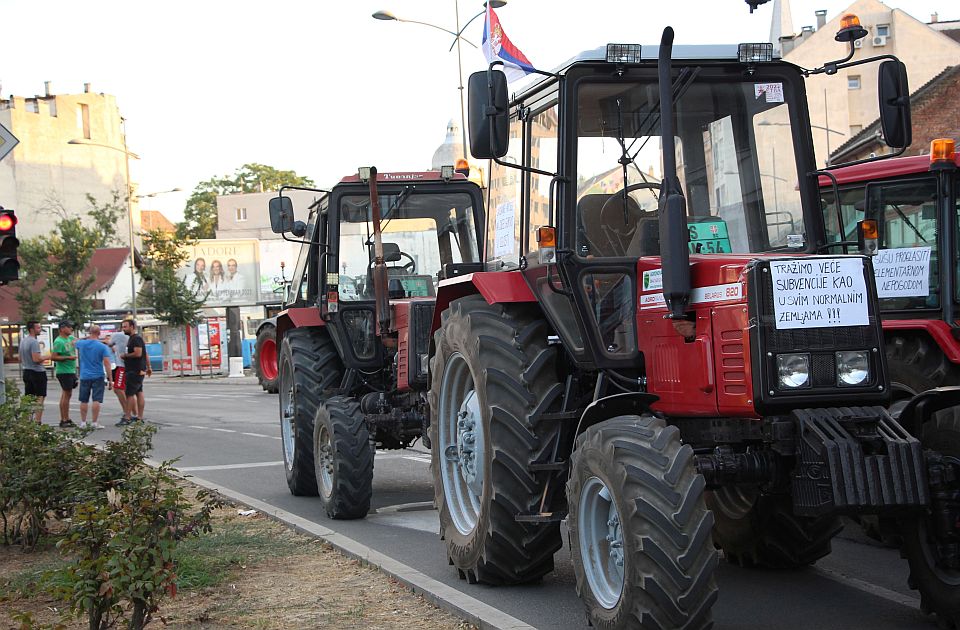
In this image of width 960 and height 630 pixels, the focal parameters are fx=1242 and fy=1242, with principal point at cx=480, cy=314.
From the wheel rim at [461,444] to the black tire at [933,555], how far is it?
2393mm

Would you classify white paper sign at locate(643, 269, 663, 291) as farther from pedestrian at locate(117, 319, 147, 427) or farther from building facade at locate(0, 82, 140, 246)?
building facade at locate(0, 82, 140, 246)

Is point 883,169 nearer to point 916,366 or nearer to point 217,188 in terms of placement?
point 916,366

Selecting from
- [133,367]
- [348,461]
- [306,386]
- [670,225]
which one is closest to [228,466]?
[306,386]

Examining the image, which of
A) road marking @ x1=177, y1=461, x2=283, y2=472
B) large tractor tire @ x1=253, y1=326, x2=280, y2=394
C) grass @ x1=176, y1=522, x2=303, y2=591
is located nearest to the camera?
grass @ x1=176, y1=522, x2=303, y2=591

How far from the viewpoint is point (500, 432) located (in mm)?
6676

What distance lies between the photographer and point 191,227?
92.5 meters

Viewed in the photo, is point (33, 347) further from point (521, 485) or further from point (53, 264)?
point (53, 264)

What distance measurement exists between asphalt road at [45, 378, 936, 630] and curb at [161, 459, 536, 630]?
19 cm

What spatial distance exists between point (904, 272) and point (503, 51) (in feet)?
12.2

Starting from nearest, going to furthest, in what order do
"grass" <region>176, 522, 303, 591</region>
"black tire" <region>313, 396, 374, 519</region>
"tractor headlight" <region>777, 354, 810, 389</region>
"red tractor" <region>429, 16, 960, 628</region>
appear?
"red tractor" <region>429, 16, 960, 628</region>
"tractor headlight" <region>777, 354, 810, 389</region>
"grass" <region>176, 522, 303, 591</region>
"black tire" <region>313, 396, 374, 519</region>

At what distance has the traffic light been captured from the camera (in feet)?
40.9

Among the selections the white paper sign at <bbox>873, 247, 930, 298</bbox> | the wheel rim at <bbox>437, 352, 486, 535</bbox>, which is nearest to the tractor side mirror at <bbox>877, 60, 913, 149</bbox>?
the wheel rim at <bbox>437, 352, 486, 535</bbox>

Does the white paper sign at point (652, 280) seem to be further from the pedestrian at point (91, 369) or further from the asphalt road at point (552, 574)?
the pedestrian at point (91, 369)

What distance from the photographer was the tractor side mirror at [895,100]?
627 centimetres
